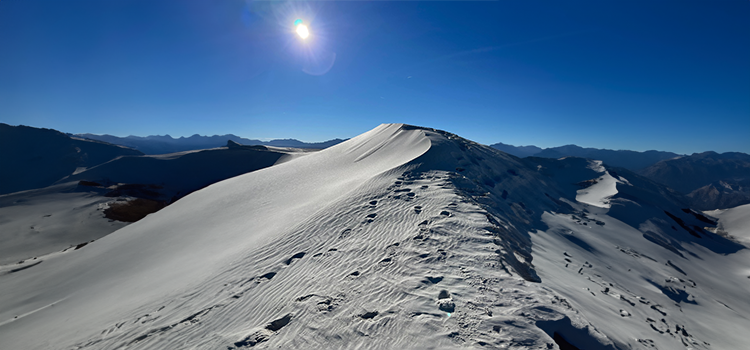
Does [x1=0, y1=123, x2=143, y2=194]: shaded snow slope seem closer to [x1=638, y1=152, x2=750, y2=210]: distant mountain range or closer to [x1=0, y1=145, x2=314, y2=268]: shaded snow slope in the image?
[x1=0, y1=145, x2=314, y2=268]: shaded snow slope

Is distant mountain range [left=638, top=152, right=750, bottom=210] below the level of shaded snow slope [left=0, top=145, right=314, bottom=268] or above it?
above

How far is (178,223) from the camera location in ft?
39.5

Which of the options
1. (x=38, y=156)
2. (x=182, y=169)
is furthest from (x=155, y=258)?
(x=38, y=156)

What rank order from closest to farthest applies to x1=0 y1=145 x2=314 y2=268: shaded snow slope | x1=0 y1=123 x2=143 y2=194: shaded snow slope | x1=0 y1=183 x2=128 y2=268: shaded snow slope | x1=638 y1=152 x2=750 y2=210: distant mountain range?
x1=0 y1=183 x2=128 y2=268: shaded snow slope, x1=0 y1=145 x2=314 y2=268: shaded snow slope, x1=0 y1=123 x2=143 y2=194: shaded snow slope, x1=638 y1=152 x2=750 y2=210: distant mountain range

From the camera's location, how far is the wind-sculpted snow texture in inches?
151

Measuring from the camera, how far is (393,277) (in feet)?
15.7

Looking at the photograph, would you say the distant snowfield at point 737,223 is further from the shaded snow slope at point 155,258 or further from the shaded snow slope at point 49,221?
the shaded snow slope at point 49,221

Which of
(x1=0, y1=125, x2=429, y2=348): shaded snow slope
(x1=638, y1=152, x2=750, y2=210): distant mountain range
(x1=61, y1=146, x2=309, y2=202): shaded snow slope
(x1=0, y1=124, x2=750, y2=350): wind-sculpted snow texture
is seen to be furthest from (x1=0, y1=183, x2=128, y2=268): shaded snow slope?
(x1=638, y1=152, x2=750, y2=210): distant mountain range

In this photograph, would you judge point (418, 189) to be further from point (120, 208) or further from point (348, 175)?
point (120, 208)

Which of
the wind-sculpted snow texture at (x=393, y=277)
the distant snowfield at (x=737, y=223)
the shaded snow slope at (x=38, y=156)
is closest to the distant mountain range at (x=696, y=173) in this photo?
the distant snowfield at (x=737, y=223)

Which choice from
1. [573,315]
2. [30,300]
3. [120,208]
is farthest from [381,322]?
[120,208]

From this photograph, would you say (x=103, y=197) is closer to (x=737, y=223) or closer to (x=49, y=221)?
(x=49, y=221)

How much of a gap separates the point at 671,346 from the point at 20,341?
14.4 meters

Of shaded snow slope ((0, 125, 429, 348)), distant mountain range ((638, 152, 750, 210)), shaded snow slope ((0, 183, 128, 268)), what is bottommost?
shaded snow slope ((0, 183, 128, 268))
